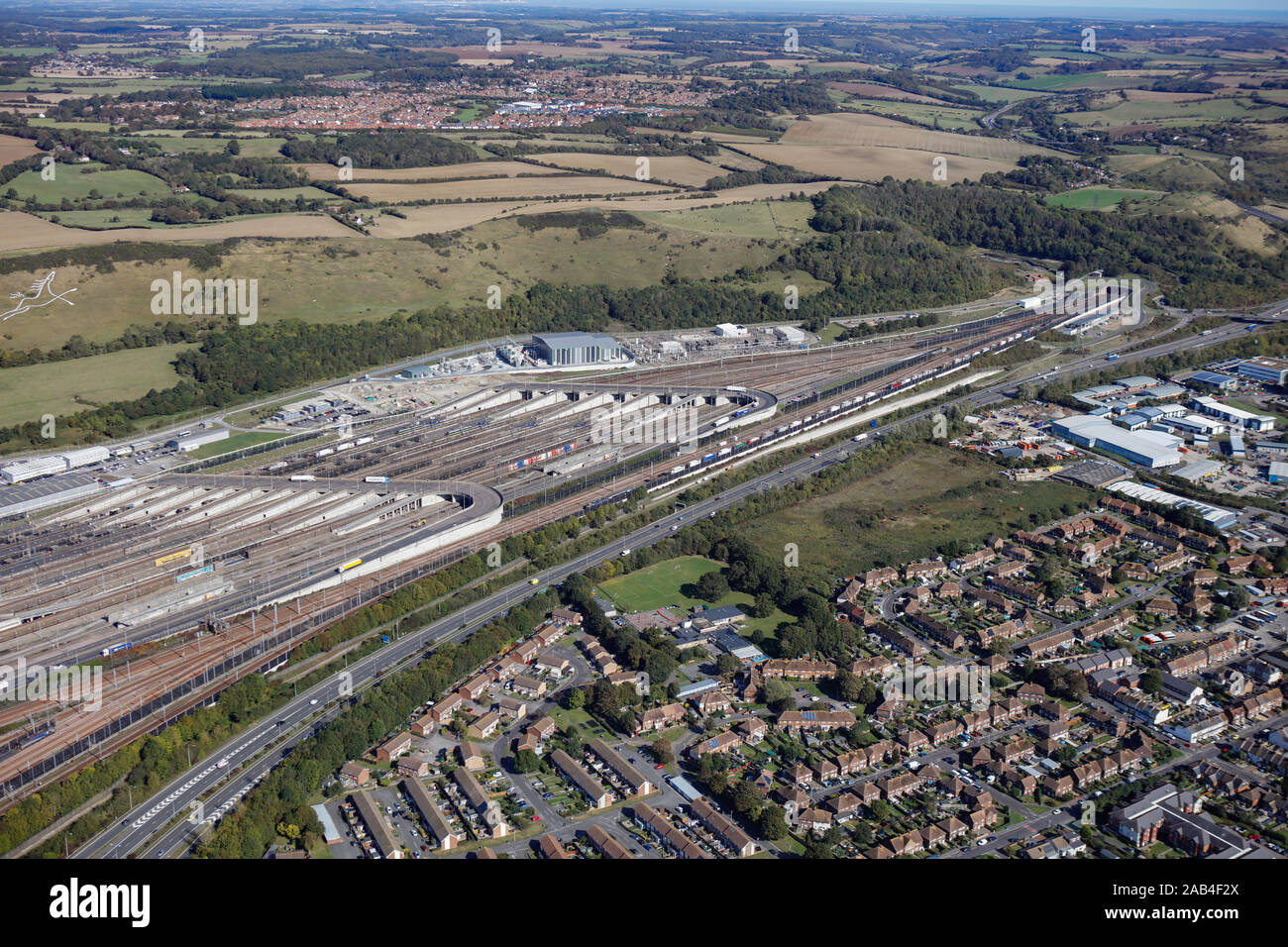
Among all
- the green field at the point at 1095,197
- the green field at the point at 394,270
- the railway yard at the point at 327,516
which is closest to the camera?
the railway yard at the point at 327,516

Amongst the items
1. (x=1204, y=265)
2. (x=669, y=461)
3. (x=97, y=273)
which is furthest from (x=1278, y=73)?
(x=97, y=273)

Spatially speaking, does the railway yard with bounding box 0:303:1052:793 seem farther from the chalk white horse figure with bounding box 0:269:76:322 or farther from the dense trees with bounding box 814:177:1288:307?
the dense trees with bounding box 814:177:1288:307

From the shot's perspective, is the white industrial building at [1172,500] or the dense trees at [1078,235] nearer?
the white industrial building at [1172,500]

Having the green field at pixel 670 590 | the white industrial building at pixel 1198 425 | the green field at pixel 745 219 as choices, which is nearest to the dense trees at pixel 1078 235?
the green field at pixel 745 219

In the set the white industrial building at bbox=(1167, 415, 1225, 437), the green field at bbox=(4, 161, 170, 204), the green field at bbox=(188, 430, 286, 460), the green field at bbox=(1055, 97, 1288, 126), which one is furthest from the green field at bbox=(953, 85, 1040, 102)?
the green field at bbox=(188, 430, 286, 460)

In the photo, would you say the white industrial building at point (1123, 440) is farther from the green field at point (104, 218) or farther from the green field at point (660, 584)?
the green field at point (104, 218)

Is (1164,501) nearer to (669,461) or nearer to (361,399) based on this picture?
(669,461)
